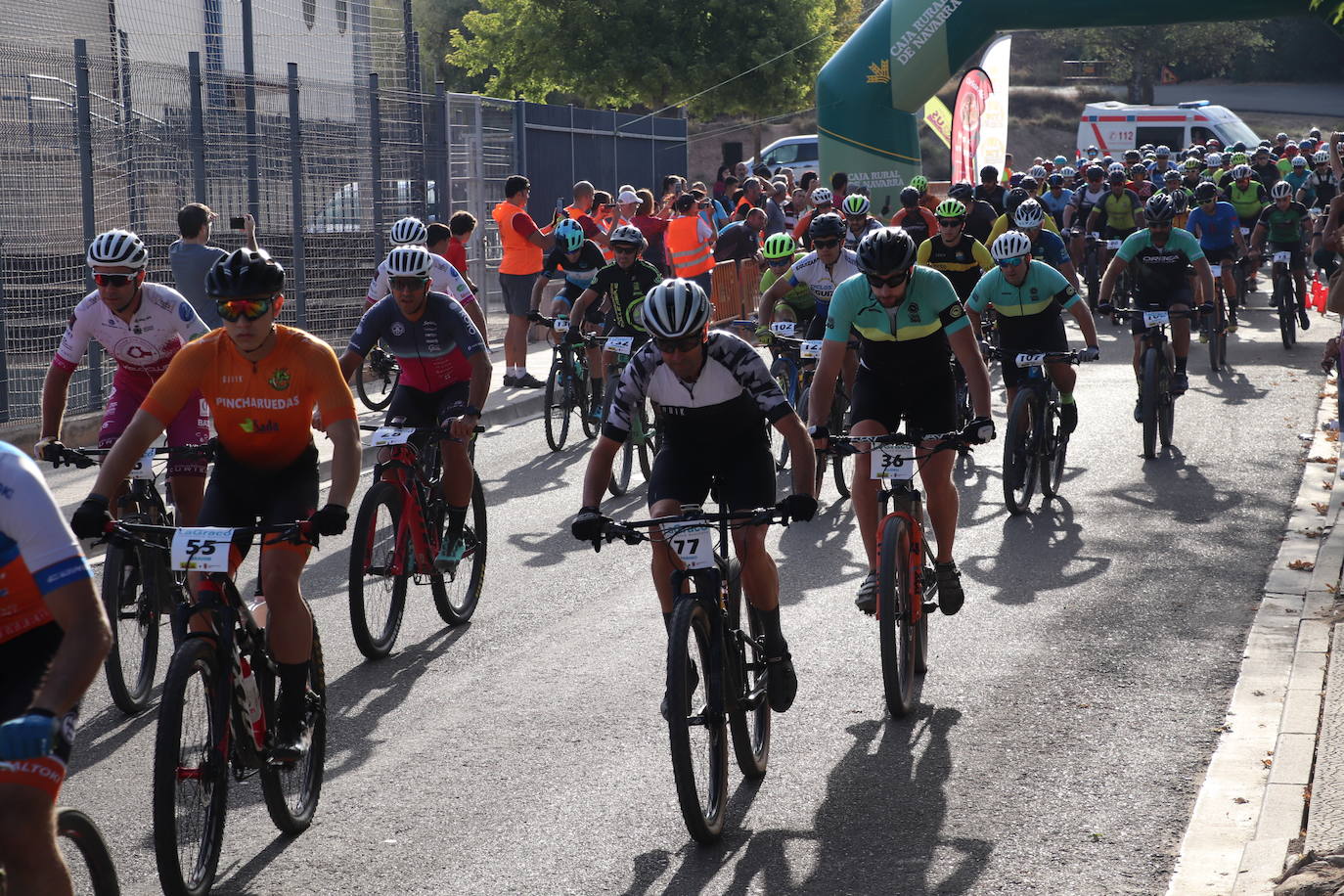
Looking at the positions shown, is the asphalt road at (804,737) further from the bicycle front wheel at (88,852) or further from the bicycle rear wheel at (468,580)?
the bicycle front wheel at (88,852)

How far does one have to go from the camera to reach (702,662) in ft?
17.4

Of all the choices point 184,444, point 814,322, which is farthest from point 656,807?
point 814,322

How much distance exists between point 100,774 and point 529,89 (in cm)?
4199

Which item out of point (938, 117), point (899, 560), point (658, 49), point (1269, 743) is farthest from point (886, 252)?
point (658, 49)

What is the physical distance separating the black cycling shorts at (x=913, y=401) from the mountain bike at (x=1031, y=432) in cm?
304

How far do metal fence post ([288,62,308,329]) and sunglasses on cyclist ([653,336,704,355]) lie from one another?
1156 centimetres

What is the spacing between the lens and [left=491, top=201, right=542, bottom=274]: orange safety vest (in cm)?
1662

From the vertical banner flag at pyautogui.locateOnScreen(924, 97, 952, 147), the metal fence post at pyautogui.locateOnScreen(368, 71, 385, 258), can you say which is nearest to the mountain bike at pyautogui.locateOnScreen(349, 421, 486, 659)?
the metal fence post at pyautogui.locateOnScreen(368, 71, 385, 258)

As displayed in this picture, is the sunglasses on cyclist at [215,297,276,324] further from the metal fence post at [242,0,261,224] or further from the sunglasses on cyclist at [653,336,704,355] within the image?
the metal fence post at [242,0,261,224]

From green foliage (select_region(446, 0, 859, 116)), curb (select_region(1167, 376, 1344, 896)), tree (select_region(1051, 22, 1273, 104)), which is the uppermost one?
tree (select_region(1051, 22, 1273, 104))

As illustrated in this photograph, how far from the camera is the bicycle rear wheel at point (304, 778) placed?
5281 millimetres

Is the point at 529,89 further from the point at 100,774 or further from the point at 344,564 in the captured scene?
the point at 100,774

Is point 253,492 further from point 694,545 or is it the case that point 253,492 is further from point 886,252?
point 886,252

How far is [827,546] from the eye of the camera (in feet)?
32.9
